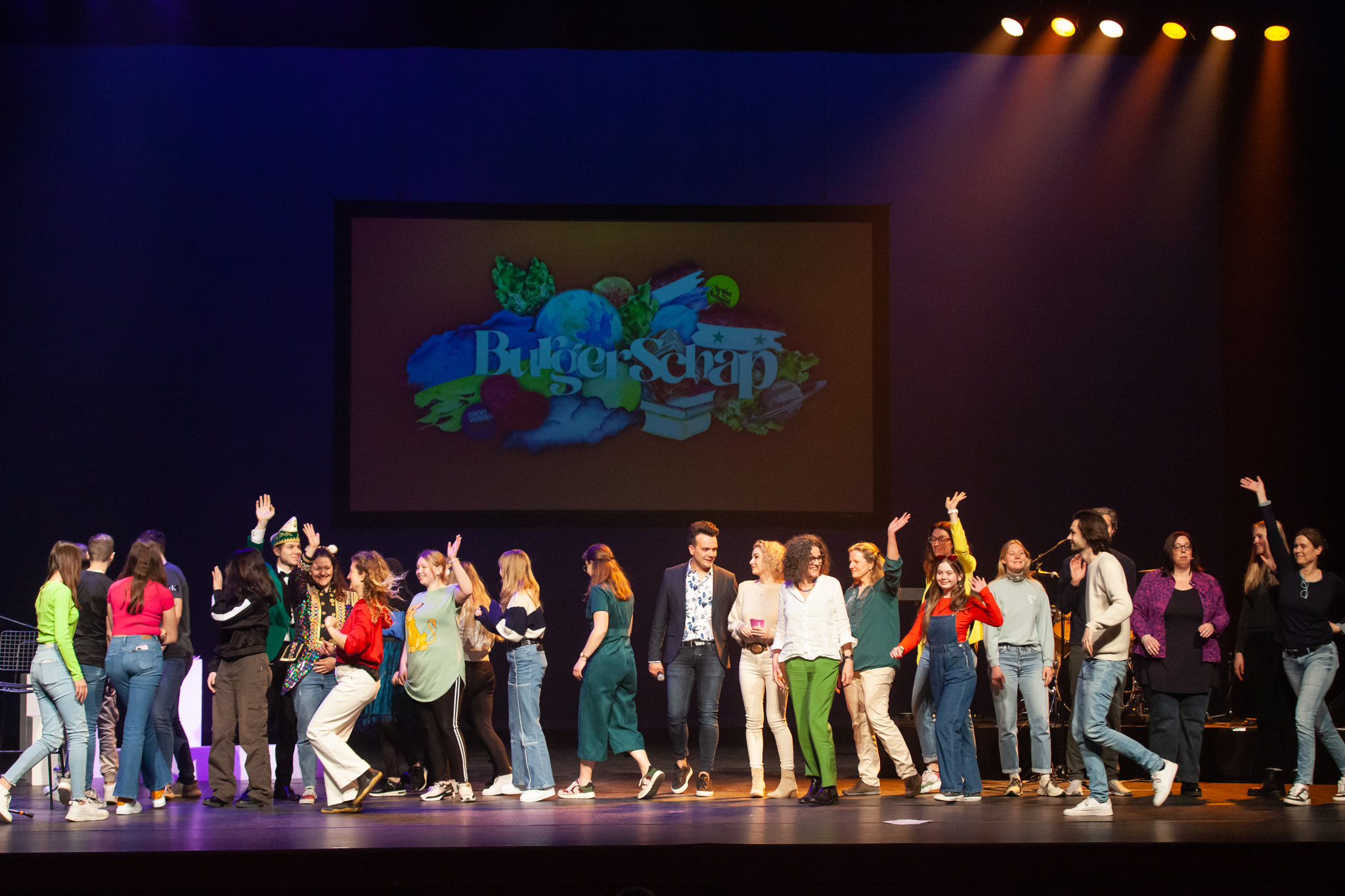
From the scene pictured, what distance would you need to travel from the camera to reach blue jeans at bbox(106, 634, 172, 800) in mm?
6027

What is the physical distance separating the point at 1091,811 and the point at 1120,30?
558 cm

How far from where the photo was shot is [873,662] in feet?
21.6

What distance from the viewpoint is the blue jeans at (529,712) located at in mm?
6520

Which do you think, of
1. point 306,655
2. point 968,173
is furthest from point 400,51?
point 306,655

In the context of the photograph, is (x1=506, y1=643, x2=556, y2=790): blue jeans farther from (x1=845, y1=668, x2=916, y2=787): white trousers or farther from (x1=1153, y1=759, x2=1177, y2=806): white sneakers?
(x1=1153, y1=759, x2=1177, y2=806): white sneakers

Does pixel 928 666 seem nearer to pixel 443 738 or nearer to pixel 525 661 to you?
pixel 525 661

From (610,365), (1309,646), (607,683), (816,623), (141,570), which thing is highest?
(610,365)

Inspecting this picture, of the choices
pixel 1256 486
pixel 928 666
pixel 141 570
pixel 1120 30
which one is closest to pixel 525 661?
pixel 141 570

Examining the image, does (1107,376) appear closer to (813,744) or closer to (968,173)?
(968,173)

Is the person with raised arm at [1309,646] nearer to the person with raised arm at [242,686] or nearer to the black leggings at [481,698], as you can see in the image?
the black leggings at [481,698]

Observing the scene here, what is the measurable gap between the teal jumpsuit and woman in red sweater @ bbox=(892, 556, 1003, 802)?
5.20 ft

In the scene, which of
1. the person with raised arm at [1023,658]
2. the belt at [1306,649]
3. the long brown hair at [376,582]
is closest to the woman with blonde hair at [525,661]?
the long brown hair at [376,582]

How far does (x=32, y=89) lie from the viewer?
9.29 meters

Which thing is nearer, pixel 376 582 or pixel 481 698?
pixel 376 582
